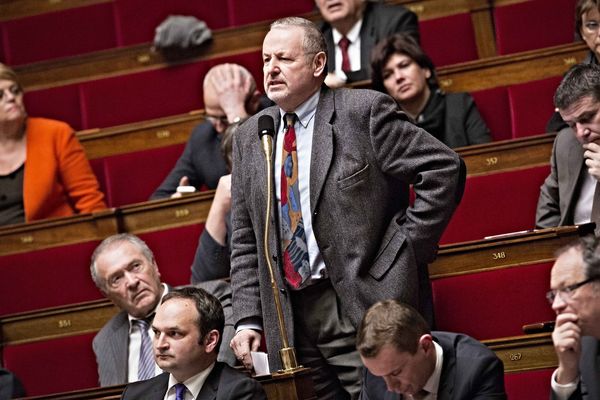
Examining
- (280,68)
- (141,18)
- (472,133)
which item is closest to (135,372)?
(280,68)

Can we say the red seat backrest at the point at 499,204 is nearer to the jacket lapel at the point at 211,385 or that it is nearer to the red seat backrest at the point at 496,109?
the red seat backrest at the point at 496,109

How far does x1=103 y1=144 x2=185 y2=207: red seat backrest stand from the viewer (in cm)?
176

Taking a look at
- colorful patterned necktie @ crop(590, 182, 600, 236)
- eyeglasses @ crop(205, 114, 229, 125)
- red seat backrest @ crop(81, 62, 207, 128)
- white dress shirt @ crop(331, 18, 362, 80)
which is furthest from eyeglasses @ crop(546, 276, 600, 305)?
red seat backrest @ crop(81, 62, 207, 128)

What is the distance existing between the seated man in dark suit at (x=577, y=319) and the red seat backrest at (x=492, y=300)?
305 mm

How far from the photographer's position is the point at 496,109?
5.31ft

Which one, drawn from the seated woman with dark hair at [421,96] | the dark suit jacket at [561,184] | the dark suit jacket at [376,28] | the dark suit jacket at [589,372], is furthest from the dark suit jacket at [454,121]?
the dark suit jacket at [589,372]

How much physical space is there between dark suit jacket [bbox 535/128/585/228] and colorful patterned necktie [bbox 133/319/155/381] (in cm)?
46

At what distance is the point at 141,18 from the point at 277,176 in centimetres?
109

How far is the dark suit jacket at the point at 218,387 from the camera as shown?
101cm

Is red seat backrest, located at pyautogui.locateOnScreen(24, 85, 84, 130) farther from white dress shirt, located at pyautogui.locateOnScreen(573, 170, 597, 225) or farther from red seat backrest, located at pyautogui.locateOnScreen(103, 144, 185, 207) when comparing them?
white dress shirt, located at pyautogui.locateOnScreen(573, 170, 597, 225)

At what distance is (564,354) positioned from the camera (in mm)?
870

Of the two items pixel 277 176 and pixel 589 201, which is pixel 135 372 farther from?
pixel 589 201

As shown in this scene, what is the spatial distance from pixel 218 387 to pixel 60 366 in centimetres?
43

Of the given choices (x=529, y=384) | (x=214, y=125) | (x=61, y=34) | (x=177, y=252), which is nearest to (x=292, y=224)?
(x=529, y=384)
